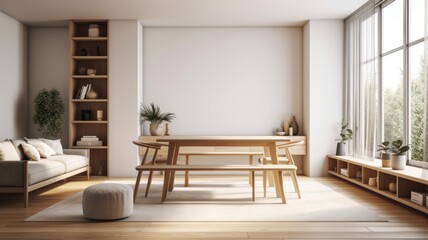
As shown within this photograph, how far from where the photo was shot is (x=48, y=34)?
8.14 metres

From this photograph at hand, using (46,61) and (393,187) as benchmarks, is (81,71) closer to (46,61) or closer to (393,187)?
(46,61)

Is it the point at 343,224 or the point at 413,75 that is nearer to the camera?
the point at 343,224

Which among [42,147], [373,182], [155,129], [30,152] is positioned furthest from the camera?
[155,129]

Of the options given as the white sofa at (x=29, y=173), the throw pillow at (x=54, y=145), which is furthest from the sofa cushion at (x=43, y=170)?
the throw pillow at (x=54, y=145)

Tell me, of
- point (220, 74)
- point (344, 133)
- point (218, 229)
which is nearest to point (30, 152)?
point (218, 229)

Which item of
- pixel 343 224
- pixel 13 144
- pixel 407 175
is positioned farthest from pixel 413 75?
pixel 13 144

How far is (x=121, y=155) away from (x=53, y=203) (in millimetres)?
2645

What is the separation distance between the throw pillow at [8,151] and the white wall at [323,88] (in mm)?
4680

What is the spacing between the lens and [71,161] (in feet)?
20.9

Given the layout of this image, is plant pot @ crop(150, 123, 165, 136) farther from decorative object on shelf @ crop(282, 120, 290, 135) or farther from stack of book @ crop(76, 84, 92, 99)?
decorative object on shelf @ crop(282, 120, 290, 135)

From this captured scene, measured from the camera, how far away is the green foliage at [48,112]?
7.58 m

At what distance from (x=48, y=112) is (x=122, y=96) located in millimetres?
1314

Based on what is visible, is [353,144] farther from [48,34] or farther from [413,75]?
[48,34]

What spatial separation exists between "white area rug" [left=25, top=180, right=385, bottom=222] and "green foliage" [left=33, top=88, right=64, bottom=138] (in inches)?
90.5
